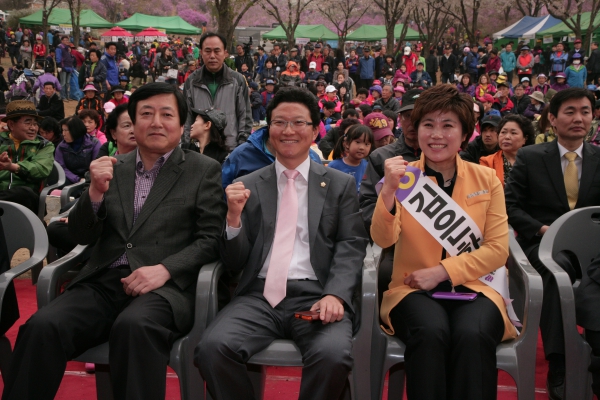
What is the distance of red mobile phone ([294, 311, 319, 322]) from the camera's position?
256cm

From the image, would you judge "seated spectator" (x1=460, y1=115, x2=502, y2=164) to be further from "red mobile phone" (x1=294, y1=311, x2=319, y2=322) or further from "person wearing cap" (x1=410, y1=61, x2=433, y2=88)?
"person wearing cap" (x1=410, y1=61, x2=433, y2=88)

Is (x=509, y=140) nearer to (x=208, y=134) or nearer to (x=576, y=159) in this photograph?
(x=576, y=159)

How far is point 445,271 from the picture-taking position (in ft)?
9.22

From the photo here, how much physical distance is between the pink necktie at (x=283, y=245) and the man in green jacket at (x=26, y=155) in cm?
322

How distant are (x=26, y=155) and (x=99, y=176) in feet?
10.0

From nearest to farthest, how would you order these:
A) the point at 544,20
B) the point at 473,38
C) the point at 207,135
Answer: the point at 207,135 < the point at 473,38 < the point at 544,20

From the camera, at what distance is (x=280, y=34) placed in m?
37.5

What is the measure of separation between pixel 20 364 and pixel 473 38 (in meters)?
27.8

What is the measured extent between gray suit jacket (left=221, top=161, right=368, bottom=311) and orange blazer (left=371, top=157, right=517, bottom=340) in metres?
0.15

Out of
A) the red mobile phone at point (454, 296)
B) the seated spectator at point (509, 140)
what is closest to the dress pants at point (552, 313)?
the red mobile phone at point (454, 296)

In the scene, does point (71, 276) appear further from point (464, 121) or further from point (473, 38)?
point (473, 38)

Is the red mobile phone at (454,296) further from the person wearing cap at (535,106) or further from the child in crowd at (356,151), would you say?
the person wearing cap at (535,106)

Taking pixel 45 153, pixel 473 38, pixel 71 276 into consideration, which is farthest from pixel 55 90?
pixel 473 38

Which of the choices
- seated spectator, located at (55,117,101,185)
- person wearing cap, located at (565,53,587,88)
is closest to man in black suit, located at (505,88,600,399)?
seated spectator, located at (55,117,101,185)
